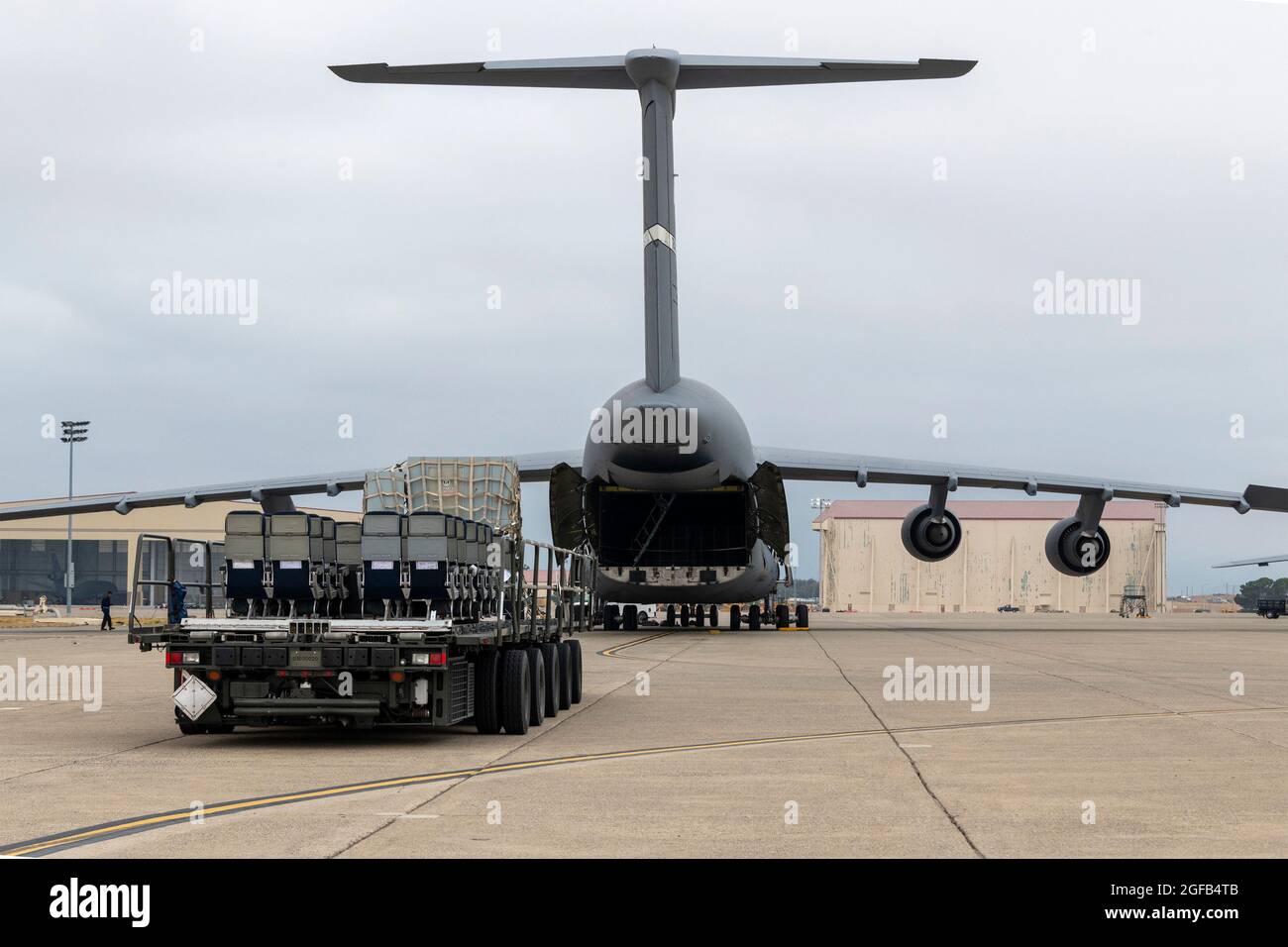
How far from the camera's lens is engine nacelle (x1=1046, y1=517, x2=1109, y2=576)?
4362cm

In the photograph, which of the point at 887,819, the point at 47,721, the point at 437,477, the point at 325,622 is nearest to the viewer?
the point at 887,819

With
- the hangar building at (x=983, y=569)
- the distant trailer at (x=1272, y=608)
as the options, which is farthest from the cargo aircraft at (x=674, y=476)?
the hangar building at (x=983, y=569)

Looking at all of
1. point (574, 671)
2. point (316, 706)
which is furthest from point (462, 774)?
point (574, 671)

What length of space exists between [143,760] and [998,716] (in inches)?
358

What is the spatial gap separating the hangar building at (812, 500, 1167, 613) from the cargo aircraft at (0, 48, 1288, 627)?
6406 cm

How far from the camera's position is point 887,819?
961 centimetres

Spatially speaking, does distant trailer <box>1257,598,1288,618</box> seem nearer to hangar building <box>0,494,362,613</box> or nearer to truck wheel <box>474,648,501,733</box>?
hangar building <box>0,494,362,613</box>

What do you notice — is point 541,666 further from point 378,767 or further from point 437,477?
point 378,767

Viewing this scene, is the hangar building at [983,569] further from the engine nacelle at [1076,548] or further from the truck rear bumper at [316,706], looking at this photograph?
the truck rear bumper at [316,706]

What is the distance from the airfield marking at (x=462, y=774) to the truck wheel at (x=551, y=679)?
10.5ft

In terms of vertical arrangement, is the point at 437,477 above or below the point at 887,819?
above

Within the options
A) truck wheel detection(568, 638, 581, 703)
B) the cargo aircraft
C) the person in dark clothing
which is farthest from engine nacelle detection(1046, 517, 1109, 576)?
the person in dark clothing

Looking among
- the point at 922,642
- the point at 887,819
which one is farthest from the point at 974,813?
the point at 922,642

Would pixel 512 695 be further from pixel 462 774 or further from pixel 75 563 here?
pixel 75 563
